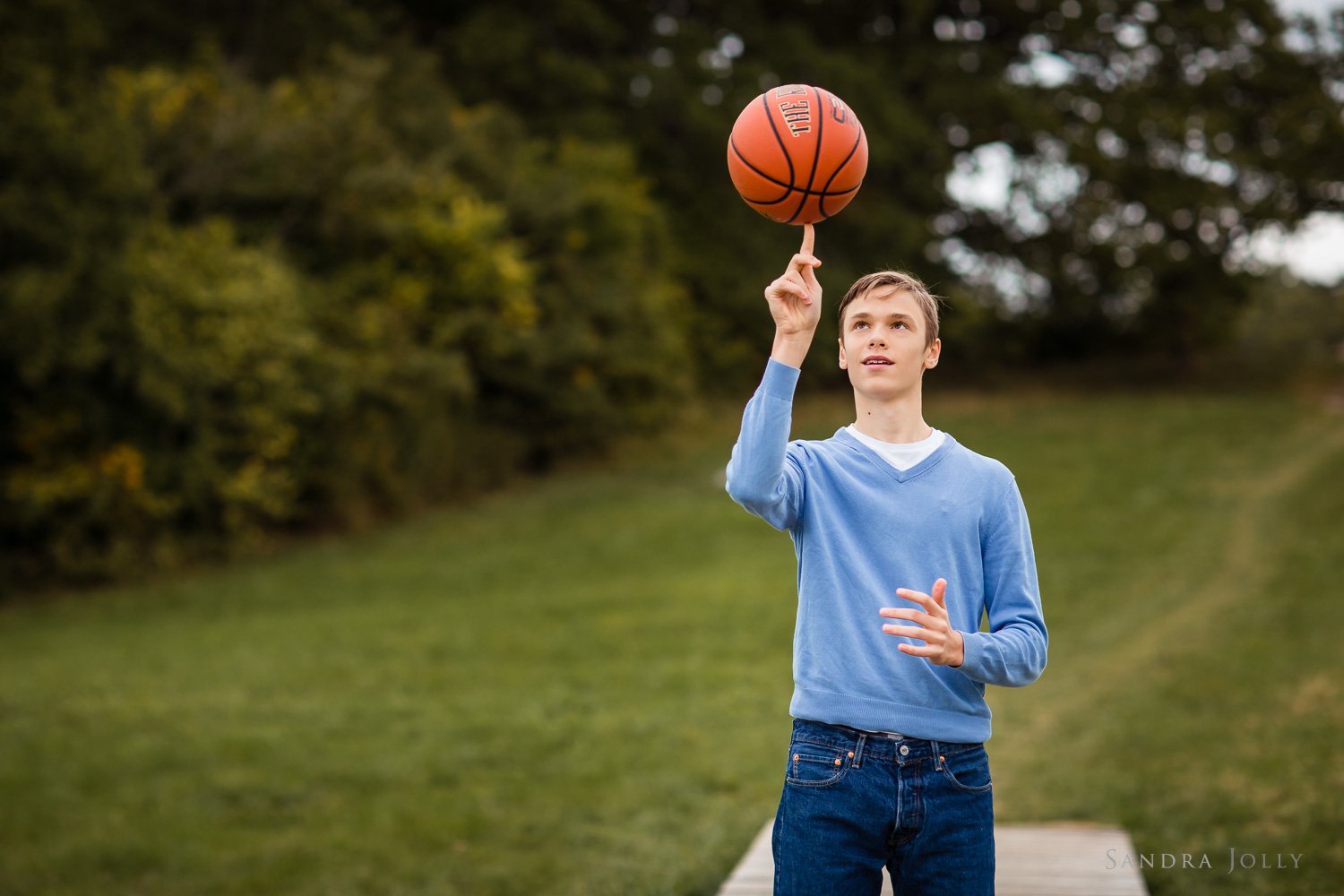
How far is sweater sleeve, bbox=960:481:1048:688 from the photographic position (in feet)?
7.97

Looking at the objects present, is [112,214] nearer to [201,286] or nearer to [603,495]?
[201,286]

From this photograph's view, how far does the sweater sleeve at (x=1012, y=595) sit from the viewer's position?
2.43m

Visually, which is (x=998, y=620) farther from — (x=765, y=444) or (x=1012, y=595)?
(x=765, y=444)

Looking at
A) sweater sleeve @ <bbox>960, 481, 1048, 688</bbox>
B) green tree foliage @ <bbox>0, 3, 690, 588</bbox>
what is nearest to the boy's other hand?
sweater sleeve @ <bbox>960, 481, 1048, 688</bbox>

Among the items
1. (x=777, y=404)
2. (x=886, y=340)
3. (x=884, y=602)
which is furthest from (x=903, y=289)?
(x=884, y=602)

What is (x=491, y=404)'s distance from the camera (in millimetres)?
17688

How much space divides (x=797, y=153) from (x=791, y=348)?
726mm

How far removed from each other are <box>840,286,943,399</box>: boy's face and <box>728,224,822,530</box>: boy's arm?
5.1 inches

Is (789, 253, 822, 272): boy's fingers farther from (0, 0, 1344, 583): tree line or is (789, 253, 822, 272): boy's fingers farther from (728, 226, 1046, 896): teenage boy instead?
(0, 0, 1344, 583): tree line

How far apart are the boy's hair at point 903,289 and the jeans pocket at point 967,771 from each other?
0.81 metres

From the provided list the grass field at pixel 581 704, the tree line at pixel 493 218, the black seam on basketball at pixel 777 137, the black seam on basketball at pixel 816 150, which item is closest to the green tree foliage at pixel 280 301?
the tree line at pixel 493 218

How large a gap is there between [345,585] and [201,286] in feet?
10.4

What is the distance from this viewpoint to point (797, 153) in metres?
2.98

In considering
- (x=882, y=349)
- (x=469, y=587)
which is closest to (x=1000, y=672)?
(x=882, y=349)
